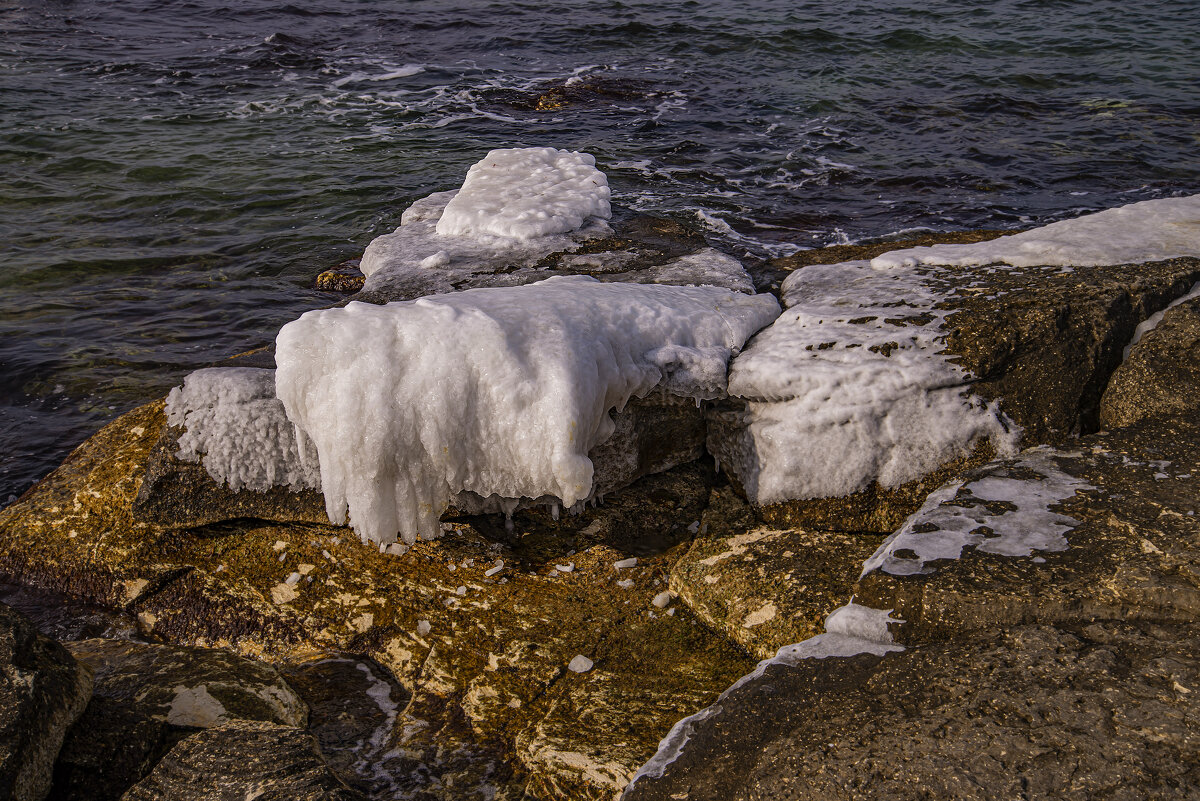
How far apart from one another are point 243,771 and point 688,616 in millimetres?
1624

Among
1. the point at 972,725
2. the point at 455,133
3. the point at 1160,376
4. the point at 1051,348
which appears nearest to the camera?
the point at 972,725

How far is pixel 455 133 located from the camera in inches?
396

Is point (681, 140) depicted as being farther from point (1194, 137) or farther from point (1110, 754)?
point (1110, 754)

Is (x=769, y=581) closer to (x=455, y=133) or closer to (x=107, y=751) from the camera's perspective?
(x=107, y=751)

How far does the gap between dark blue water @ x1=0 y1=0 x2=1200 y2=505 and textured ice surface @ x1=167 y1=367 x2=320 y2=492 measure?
174 cm

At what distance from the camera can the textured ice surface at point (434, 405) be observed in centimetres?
340

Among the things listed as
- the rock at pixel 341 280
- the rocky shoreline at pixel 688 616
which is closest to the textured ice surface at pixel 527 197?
the rock at pixel 341 280

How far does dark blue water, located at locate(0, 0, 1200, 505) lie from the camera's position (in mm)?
6535

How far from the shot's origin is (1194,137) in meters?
9.14

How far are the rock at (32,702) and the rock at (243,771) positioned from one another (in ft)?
1.06

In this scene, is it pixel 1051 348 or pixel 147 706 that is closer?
pixel 147 706

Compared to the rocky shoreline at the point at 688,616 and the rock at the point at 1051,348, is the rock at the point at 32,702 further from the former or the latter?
the rock at the point at 1051,348

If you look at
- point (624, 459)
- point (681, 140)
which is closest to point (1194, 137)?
point (681, 140)

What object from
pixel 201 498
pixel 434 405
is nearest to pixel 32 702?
pixel 201 498
